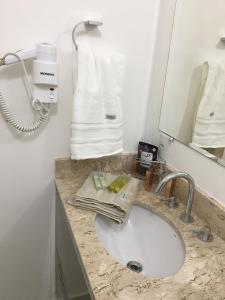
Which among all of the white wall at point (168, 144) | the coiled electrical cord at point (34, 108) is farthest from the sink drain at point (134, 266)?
the coiled electrical cord at point (34, 108)

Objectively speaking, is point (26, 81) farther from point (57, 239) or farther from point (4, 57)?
point (57, 239)

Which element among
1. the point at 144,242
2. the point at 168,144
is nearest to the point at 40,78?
the point at 168,144

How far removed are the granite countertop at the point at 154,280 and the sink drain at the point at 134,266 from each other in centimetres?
22

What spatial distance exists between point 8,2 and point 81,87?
395mm

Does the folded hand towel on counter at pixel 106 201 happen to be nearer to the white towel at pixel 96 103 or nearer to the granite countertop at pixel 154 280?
the granite countertop at pixel 154 280

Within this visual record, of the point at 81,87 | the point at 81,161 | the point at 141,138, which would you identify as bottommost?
the point at 81,161

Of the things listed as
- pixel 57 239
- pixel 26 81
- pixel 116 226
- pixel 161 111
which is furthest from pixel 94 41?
pixel 57 239

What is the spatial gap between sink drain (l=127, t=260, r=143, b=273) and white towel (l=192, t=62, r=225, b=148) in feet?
1.75

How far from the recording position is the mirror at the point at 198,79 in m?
0.95

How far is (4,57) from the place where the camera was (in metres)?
0.96

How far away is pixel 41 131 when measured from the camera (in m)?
1.15

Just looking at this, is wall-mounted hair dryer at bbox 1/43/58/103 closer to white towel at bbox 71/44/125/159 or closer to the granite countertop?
white towel at bbox 71/44/125/159

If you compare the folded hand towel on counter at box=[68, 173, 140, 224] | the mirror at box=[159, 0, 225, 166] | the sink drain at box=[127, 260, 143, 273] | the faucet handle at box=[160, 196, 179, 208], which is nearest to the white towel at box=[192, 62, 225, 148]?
the mirror at box=[159, 0, 225, 166]

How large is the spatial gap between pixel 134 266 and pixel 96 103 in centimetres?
67
